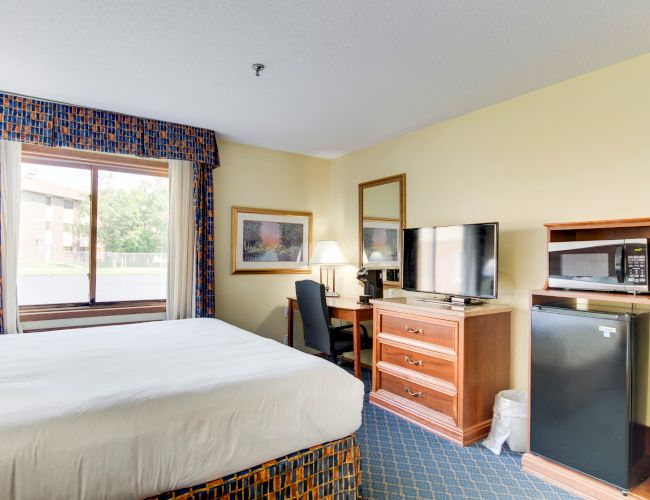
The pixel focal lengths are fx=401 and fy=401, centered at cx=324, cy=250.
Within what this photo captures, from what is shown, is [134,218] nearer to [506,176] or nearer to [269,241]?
[269,241]

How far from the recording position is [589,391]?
213 cm

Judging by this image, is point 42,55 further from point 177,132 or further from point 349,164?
point 349,164

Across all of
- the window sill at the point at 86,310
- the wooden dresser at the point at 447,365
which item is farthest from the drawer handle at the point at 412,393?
the window sill at the point at 86,310

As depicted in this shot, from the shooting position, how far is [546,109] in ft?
9.29

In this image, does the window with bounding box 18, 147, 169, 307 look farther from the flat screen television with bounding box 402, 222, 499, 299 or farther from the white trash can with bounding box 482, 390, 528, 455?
the white trash can with bounding box 482, 390, 528, 455

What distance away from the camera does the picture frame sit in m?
4.07

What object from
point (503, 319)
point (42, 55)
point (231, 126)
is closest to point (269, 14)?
point (42, 55)

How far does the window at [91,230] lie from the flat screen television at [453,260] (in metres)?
2.42

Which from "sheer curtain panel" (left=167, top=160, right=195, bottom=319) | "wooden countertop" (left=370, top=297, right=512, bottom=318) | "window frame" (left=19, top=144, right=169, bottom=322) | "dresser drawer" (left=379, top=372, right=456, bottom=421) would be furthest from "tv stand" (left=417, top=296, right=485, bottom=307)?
"window frame" (left=19, top=144, right=169, bottom=322)

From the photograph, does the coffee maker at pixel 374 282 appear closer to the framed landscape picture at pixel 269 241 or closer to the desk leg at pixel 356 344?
the desk leg at pixel 356 344

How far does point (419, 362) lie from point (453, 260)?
2.71 ft

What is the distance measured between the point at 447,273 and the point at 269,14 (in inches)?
85.7

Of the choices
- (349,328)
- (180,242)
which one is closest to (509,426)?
(349,328)

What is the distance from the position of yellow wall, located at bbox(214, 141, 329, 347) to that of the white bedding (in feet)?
6.69
